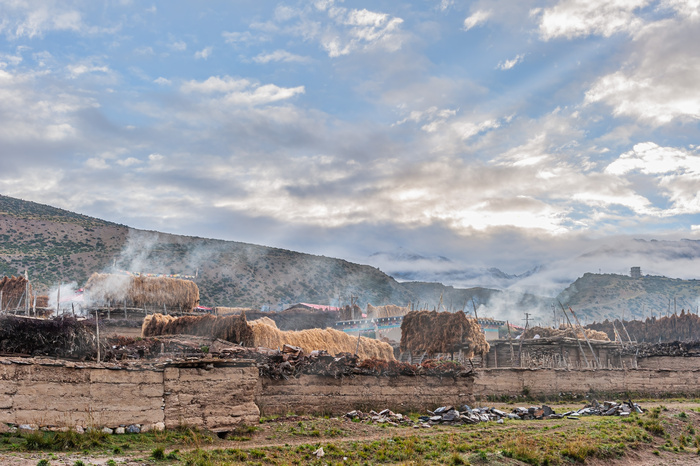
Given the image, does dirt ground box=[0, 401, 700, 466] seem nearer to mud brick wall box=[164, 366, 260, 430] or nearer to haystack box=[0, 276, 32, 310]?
mud brick wall box=[164, 366, 260, 430]

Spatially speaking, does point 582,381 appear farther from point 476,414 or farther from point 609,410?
point 476,414

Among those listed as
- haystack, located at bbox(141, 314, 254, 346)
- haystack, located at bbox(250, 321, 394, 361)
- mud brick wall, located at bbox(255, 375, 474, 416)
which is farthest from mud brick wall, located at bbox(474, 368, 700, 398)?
haystack, located at bbox(141, 314, 254, 346)

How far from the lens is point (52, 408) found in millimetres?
10578

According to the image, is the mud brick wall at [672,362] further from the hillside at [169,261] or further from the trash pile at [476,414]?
the hillside at [169,261]

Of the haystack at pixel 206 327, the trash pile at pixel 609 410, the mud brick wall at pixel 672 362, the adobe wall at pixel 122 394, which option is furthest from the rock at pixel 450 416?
the mud brick wall at pixel 672 362

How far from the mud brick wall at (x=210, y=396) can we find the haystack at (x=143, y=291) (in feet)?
89.0

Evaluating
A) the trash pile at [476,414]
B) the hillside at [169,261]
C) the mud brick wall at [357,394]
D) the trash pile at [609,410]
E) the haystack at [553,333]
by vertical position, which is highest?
the hillside at [169,261]

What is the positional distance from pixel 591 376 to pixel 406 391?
977cm

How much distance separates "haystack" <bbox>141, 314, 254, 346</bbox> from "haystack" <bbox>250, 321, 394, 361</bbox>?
481 millimetres

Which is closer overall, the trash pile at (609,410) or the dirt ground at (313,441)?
the dirt ground at (313,441)

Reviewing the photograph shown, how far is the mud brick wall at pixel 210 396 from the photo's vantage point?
11992 mm

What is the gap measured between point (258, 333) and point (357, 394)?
7.85 meters

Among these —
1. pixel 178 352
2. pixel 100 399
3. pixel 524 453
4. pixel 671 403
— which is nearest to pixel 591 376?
pixel 671 403

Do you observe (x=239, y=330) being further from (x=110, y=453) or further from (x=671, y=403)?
(x=671, y=403)
